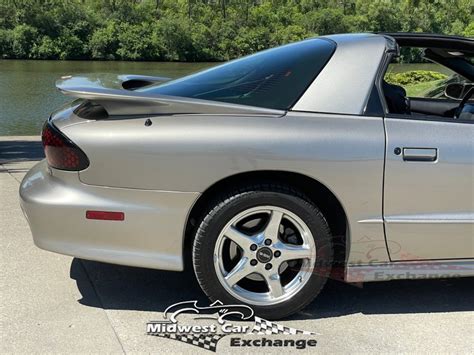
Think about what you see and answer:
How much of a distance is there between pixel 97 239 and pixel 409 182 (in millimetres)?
1694

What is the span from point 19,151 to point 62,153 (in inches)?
225

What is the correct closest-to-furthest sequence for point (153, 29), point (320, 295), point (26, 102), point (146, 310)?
point (146, 310) → point (320, 295) → point (26, 102) → point (153, 29)

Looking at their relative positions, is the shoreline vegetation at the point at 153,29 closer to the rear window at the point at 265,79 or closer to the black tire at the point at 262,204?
the rear window at the point at 265,79

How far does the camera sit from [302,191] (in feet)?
9.92

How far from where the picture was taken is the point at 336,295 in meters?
3.45

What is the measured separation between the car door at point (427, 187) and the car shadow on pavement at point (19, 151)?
5642 mm

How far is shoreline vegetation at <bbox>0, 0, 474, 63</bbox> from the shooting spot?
69062 mm

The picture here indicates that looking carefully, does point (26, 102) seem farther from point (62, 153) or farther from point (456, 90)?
point (62, 153)

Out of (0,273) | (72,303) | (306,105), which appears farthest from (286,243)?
(0,273)

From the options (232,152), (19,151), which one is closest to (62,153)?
(232,152)

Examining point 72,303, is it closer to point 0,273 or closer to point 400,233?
point 0,273

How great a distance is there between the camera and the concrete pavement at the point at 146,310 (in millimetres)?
2838

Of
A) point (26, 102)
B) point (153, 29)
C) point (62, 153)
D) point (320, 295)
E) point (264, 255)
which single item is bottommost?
point (153, 29)

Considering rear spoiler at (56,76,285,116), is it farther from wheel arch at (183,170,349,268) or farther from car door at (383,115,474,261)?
car door at (383,115,474,261)
